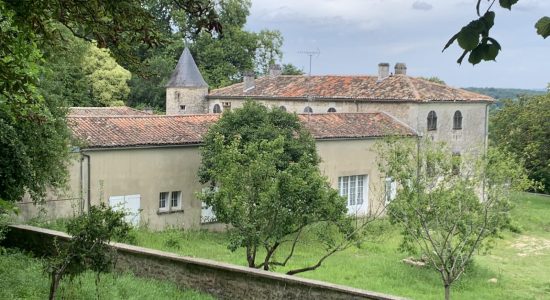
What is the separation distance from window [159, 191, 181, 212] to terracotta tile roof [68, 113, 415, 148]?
195 centimetres

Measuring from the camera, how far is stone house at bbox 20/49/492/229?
23.9m

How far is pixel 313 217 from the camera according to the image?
14.1 m

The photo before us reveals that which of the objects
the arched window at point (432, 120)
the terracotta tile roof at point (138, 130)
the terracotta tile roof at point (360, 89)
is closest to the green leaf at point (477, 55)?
the terracotta tile roof at point (138, 130)

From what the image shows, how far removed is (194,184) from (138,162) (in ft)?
8.37

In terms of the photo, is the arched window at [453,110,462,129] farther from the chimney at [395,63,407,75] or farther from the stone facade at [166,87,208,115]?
the stone facade at [166,87,208,115]

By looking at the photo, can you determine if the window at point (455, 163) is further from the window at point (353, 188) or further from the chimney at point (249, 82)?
the chimney at point (249, 82)

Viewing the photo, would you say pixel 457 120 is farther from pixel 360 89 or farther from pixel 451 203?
pixel 451 203

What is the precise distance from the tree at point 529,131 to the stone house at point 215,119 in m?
7.15

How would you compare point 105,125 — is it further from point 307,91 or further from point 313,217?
point 307,91

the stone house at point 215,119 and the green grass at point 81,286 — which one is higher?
the stone house at point 215,119

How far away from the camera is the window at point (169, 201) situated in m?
25.7

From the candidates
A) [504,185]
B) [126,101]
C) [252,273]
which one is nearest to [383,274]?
[504,185]

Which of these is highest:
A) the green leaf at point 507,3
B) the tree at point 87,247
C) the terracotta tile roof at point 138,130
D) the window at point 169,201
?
the green leaf at point 507,3

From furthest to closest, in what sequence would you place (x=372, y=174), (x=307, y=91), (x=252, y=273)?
(x=307, y=91)
(x=372, y=174)
(x=252, y=273)
